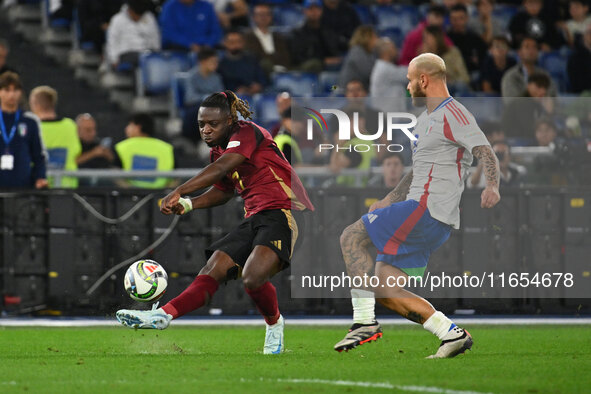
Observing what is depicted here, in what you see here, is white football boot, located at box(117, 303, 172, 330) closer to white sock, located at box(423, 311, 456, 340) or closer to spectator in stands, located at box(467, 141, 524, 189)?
white sock, located at box(423, 311, 456, 340)

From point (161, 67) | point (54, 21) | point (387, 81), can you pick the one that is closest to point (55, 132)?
point (161, 67)

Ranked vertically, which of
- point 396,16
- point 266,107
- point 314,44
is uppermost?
point 396,16

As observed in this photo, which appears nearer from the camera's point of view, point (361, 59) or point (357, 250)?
point (357, 250)

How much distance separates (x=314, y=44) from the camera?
19.0 m

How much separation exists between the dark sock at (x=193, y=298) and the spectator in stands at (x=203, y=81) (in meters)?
7.91

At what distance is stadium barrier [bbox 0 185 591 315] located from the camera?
46.0 feet

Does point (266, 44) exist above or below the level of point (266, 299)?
above

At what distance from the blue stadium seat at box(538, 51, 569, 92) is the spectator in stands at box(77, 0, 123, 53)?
6.98 m

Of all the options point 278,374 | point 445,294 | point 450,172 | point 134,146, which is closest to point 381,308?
point 445,294

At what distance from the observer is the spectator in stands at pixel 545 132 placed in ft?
47.8

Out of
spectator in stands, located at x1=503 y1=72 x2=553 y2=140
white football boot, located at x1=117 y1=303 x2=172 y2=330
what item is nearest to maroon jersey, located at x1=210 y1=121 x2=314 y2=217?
white football boot, located at x1=117 y1=303 x2=172 y2=330

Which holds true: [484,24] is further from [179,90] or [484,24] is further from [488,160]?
[488,160]

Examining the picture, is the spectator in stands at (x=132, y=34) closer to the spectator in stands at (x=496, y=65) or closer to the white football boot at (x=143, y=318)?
the spectator in stands at (x=496, y=65)

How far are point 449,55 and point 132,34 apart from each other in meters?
4.81
